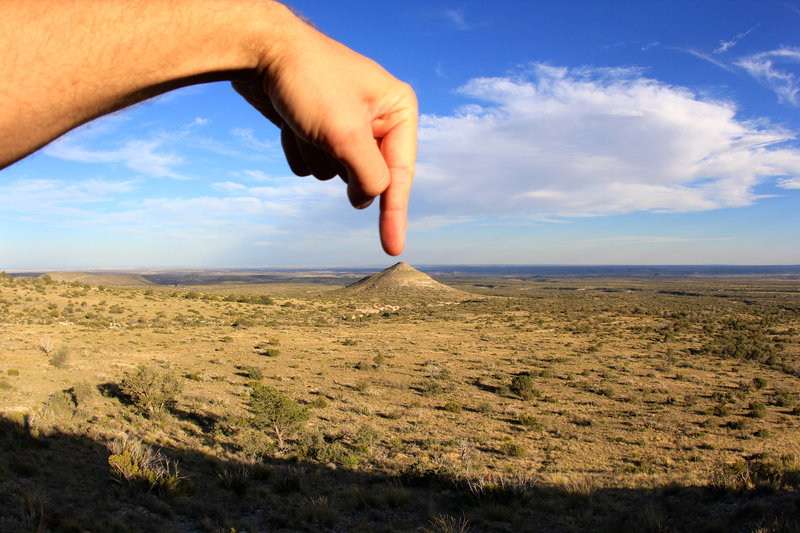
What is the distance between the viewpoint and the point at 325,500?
8.41m

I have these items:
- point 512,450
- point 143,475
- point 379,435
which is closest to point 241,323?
point 379,435

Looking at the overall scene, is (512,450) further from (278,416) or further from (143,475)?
(143,475)

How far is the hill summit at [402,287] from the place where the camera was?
3317 inches

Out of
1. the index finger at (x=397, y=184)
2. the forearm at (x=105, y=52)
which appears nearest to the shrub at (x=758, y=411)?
the index finger at (x=397, y=184)

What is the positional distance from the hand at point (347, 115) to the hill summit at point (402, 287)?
80.0 m

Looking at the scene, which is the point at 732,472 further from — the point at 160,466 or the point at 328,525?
the point at 160,466

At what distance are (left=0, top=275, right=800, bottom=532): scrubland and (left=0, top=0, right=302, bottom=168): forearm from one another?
26.8 feet

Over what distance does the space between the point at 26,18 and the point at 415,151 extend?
Answer: 1.09m

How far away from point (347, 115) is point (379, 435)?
13405 mm

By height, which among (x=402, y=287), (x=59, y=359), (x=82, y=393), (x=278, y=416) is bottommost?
(x=278, y=416)

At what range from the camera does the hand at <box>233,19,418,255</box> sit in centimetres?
119

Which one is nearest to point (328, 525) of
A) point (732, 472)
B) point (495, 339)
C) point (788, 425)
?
point (732, 472)

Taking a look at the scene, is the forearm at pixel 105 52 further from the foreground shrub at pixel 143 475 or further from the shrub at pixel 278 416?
the shrub at pixel 278 416

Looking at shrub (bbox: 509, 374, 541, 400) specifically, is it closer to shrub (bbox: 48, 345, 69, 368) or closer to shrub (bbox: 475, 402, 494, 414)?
shrub (bbox: 475, 402, 494, 414)
